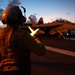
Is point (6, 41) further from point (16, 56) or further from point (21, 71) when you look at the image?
point (21, 71)

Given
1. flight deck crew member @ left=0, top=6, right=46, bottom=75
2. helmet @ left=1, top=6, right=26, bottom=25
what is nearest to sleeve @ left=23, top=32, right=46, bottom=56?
flight deck crew member @ left=0, top=6, right=46, bottom=75

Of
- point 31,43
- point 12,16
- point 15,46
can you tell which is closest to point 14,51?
point 15,46

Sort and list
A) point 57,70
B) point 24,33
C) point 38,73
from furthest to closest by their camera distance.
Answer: point 57,70 < point 38,73 < point 24,33

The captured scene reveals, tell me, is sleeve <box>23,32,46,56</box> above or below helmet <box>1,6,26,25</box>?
below

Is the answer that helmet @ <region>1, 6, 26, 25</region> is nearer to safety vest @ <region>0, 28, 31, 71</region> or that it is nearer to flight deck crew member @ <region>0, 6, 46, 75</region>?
flight deck crew member @ <region>0, 6, 46, 75</region>

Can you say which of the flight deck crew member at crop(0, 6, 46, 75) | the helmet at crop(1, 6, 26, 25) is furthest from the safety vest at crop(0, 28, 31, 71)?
the helmet at crop(1, 6, 26, 25)

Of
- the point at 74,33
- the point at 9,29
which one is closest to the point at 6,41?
the point at 9,29

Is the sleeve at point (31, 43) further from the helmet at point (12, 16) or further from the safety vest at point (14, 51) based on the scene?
the helmet at point (12, 16)

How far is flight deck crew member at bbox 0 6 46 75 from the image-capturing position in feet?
10.7

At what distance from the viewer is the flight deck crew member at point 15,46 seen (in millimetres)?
3260

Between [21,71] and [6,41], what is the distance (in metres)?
0.46

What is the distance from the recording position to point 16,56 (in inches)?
129

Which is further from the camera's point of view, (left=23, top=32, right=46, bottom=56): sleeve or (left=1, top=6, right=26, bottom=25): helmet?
(left=1, top=6, right=26, bottom=25): helmet

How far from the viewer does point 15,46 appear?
10.8 feet
